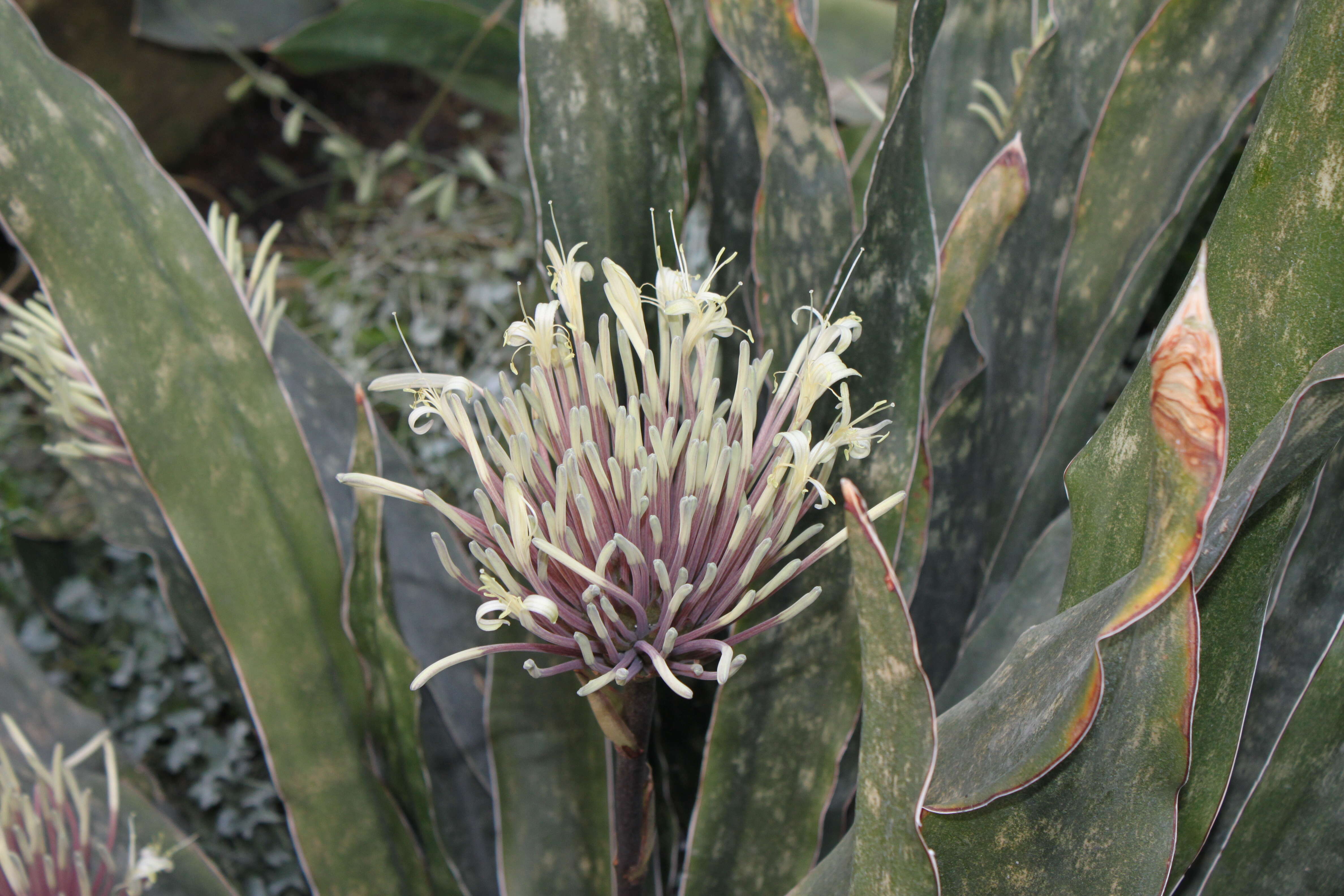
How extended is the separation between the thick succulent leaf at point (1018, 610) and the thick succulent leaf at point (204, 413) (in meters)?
0.25

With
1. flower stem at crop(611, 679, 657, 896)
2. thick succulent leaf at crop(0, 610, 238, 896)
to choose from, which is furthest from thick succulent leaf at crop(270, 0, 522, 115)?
flower stem at crop(611, 679, 657, 896)

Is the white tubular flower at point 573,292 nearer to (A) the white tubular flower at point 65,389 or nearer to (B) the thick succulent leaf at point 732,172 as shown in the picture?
(B) the thick succulent leaf at point 732,172

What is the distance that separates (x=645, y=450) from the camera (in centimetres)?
28

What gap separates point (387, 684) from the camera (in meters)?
0.38

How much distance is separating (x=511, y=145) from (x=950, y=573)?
24.9 inches

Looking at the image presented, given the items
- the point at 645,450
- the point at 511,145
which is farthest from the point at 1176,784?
the point at 511,145

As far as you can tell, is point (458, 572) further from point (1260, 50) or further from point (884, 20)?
point (884, 20)

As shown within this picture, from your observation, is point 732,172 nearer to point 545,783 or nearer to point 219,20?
point 545,783

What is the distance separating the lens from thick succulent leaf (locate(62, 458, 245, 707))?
0.45m

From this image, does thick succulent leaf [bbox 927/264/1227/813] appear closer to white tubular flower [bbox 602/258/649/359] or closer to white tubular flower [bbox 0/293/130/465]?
white tubular flower [bbox 602/258/649/359]

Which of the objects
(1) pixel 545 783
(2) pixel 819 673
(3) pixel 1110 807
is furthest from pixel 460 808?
(3) pixel 1110 807

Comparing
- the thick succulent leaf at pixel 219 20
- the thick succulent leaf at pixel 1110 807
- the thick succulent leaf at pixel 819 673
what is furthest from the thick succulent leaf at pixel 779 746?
the thick succulent leaf at pixel 219 20

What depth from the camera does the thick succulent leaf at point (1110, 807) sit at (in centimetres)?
21

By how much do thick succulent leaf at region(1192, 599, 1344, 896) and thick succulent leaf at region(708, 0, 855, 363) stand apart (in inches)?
8.0
